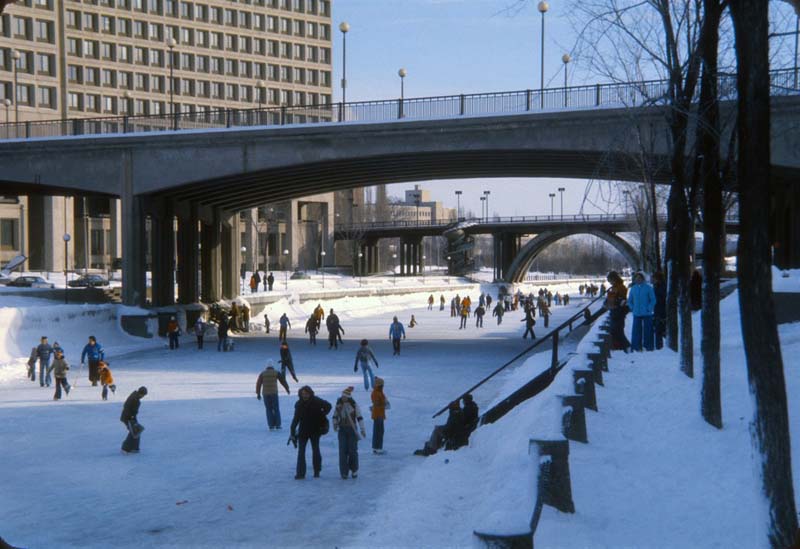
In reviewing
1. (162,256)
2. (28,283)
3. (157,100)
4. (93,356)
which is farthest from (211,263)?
(157,100)

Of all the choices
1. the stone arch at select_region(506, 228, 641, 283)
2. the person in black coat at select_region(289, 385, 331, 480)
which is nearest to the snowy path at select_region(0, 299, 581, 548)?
the person in black coat at select_region(289, 385, 331, 480)

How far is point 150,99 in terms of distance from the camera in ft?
298

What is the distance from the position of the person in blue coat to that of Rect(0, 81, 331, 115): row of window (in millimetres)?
61632

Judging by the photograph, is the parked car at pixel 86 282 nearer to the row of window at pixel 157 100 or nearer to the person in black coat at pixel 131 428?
the row of window at pixel 157 100

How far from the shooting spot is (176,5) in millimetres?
91250

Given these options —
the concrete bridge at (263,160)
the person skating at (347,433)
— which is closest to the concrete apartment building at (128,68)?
the concrete bridge at (263,160)

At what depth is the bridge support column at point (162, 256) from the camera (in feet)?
130

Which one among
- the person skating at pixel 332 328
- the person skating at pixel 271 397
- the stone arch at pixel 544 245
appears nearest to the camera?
the person skating at pixel 271 397

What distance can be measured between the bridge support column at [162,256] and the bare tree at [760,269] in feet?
114

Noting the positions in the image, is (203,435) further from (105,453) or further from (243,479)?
(243,479)

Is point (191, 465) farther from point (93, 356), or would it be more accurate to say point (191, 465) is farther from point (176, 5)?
point (176, 5)

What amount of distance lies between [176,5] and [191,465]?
8564 centimetres

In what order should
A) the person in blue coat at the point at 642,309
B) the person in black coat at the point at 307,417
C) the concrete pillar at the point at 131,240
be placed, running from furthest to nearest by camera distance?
the concrete pillar at the point at 131,240 < the person in blue coat at the point at 642,309 < the person in black coat at the point at 307,417

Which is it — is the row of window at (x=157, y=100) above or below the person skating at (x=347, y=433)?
above
